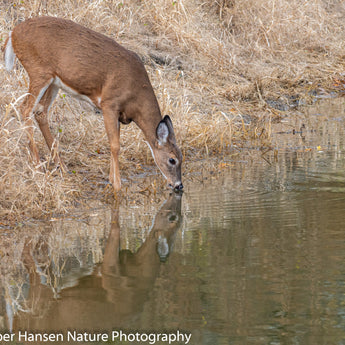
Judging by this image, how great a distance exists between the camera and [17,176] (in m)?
7.46

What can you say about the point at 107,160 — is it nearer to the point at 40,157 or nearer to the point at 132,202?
the point at 40,157

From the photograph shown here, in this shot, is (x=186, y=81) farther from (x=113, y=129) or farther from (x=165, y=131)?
(x=113, y=129)

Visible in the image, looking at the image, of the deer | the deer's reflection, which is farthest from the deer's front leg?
the deer's reflection

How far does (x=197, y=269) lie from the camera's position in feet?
17.9

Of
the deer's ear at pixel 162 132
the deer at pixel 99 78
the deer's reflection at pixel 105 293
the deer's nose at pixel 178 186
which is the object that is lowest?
the deer's reflection at pixel 105 293

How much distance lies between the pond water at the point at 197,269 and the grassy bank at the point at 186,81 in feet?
2.79

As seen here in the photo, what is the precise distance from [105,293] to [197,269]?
0.78 metres

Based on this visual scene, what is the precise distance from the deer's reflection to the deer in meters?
2.39

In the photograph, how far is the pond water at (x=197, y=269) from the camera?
4.34 metres

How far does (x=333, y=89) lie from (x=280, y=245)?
1119 cm

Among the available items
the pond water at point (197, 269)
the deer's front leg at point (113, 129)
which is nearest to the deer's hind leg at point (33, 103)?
the deer's front leg at point (113, 129)

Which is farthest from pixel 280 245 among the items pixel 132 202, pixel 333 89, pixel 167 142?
pixel 333 89

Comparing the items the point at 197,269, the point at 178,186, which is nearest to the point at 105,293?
the point at 197,269

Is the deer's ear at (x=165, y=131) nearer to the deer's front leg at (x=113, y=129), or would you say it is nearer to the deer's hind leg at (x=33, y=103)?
the deer's front leg at (x=113, y=129)
